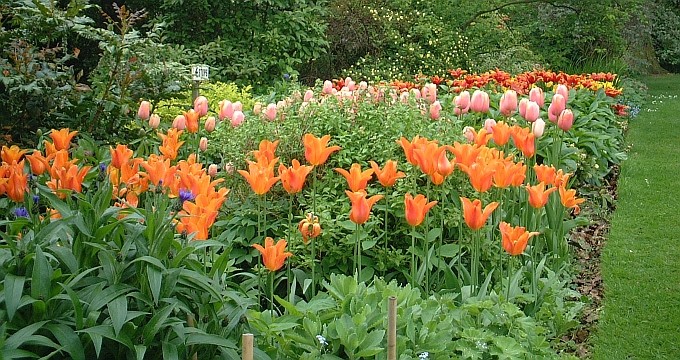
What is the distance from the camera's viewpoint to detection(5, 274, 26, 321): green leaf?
1887 millimetres

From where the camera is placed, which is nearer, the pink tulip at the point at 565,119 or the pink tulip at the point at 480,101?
the pink tulip at the point at 565,119

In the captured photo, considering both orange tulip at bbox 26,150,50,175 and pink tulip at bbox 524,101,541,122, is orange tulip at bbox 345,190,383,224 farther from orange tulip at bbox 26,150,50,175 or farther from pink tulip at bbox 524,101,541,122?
pink tulip at bbox 524,101,541,122

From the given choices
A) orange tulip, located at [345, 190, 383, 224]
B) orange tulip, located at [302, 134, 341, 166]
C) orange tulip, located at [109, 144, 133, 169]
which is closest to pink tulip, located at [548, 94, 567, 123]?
orange tulip, located at [302, 134, 341, 166]

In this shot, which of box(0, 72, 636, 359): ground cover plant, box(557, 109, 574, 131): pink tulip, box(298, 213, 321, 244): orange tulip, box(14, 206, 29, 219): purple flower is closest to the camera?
box(0, 72, 636, 359): ground cover plant

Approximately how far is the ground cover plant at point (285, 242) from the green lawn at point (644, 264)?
287 millimetres

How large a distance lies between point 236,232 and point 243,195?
0.30 metres

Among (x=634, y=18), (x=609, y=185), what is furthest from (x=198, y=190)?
(x=634, y=18)

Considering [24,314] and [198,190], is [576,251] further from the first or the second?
[24,314]

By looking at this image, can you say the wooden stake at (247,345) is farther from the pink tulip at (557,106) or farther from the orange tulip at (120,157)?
the pink tulip at (557,106)

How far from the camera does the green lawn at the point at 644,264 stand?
154 inches

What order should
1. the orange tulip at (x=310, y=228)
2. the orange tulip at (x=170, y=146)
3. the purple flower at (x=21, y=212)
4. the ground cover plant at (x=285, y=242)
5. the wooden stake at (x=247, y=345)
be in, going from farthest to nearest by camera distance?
the orange tulip at (x=170, y=146)
the orange tulip at (x=310, y=228)
the purple flower at (x=21, y=212)
the ground cover plant at (x=285, y=242)
the wooden stake at (x=247, y=345)

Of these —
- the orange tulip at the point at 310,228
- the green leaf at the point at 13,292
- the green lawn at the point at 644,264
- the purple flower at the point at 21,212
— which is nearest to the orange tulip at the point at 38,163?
the purple flower at the point at 21,212

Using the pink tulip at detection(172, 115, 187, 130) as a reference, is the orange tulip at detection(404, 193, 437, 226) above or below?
above

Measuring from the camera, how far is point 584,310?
423 centimetres
